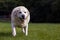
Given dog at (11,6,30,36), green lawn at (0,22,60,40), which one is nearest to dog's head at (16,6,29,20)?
dog at (11,6,30,36)

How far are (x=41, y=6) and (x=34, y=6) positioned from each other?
3.98ft

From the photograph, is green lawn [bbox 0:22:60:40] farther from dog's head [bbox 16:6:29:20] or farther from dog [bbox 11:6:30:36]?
dog's head [bbox 16:6:29:20]

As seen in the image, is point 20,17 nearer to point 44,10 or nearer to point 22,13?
point 22,13

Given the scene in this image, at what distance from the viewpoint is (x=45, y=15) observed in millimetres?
31391

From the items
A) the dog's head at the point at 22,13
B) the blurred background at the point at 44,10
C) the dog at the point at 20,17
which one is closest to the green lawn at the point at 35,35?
the dog at the point at 20,17

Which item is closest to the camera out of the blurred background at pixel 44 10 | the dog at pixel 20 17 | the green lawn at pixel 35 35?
the green lawn at pixel 35 35

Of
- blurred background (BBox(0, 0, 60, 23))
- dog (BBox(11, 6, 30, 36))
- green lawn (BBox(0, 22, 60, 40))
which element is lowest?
blurred background (BBox(0, 0, 60, 23))

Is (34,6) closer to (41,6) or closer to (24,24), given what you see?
(41,6)

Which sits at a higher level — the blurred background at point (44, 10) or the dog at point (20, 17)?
the dog at point (20, 17)

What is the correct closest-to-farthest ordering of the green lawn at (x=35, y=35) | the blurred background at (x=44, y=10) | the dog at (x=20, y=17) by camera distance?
the green lawn at (x=35, y=35) < the dog at (x=20, y=17) < the blurred background at (x=44, y=10)

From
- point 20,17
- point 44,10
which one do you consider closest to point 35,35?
point 20,17

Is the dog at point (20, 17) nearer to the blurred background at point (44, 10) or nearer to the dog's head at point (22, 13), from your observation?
the dog's head at point (22, 13)

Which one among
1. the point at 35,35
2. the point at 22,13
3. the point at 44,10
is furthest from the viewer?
the point at 44,10

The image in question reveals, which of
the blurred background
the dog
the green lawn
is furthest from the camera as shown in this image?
the blurred background
